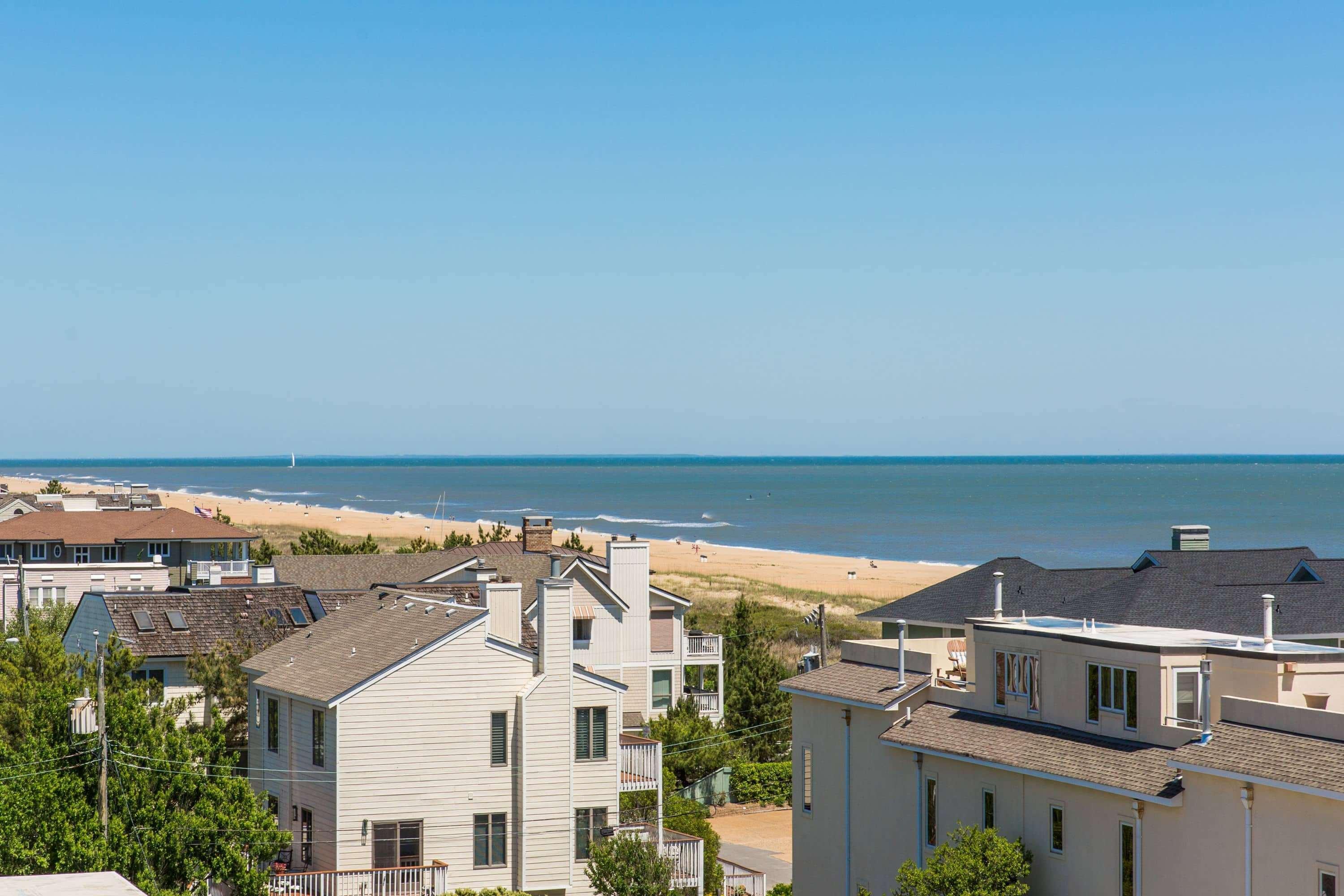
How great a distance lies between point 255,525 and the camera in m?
172

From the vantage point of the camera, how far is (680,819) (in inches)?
1463

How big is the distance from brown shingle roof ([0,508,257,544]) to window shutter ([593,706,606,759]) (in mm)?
40650

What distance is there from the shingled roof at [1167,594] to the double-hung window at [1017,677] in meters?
9.43

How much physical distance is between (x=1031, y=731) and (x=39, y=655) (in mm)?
25061

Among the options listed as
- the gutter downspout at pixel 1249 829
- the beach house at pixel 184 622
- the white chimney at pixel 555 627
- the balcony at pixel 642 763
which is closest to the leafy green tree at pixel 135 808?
the white chimney at pixel 555 627

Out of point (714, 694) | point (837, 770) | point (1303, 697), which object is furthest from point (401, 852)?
point (714, 694)

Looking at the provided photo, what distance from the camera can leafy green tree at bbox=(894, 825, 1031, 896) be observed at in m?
25.2

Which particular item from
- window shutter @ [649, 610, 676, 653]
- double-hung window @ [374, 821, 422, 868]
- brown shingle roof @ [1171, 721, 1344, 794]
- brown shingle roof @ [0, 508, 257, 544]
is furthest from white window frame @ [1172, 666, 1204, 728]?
brown shingle roof @ [0, 508, 257, 544]

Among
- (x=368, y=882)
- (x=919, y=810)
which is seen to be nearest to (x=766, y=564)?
(x=368, y=882)

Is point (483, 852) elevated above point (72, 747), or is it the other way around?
point (72, 747)

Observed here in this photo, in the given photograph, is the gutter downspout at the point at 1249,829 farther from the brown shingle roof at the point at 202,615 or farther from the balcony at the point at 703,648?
the balcony at the point at 703,648

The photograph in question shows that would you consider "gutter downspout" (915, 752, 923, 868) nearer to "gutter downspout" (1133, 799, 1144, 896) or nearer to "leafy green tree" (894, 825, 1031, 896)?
"leafy green tree" (894, 825, 1031, 896)

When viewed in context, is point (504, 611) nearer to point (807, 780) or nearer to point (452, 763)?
point (452, 763)

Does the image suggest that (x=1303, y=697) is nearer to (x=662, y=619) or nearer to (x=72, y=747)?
(x=72, y=747)
